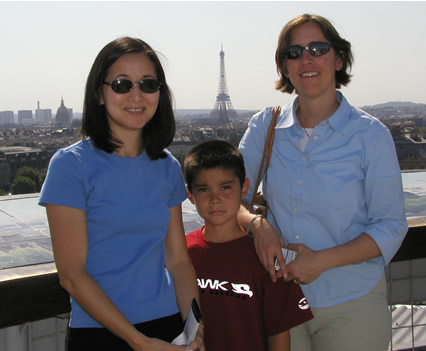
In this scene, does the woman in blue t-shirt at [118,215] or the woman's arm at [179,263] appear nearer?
the woman in blue t-shirt at [118,215]

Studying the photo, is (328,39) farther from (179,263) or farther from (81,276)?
(81,276)

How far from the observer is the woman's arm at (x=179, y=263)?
1.48 meters

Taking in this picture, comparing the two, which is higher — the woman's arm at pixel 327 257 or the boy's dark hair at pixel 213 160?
the boy's dark hair at pixel 213 160

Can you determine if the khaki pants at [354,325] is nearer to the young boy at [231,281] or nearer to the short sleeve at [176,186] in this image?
the young boy at [231,281]

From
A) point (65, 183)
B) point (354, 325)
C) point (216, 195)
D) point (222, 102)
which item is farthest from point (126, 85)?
point (222, 102)

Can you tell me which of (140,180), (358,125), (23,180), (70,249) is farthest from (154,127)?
(23,180)

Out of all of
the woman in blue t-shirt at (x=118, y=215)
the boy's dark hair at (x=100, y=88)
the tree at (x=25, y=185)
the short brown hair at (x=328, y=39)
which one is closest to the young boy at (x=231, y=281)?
the woman in blue t-shirt at (x=118, y=215)

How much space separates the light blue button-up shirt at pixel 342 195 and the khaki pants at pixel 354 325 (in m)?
0.03

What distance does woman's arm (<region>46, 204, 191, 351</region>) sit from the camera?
1259 mm

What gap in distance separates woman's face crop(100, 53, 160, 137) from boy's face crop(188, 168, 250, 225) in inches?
11.6

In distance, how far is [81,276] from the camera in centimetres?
128

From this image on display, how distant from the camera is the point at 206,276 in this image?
1577 mm

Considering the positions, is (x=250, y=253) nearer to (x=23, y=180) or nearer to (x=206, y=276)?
(x=206, y=276)

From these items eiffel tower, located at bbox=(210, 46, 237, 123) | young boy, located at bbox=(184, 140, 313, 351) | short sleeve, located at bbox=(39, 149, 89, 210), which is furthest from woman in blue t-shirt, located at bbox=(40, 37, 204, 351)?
eiffel tower, located at bbox=(210, 46, 237, 123)
